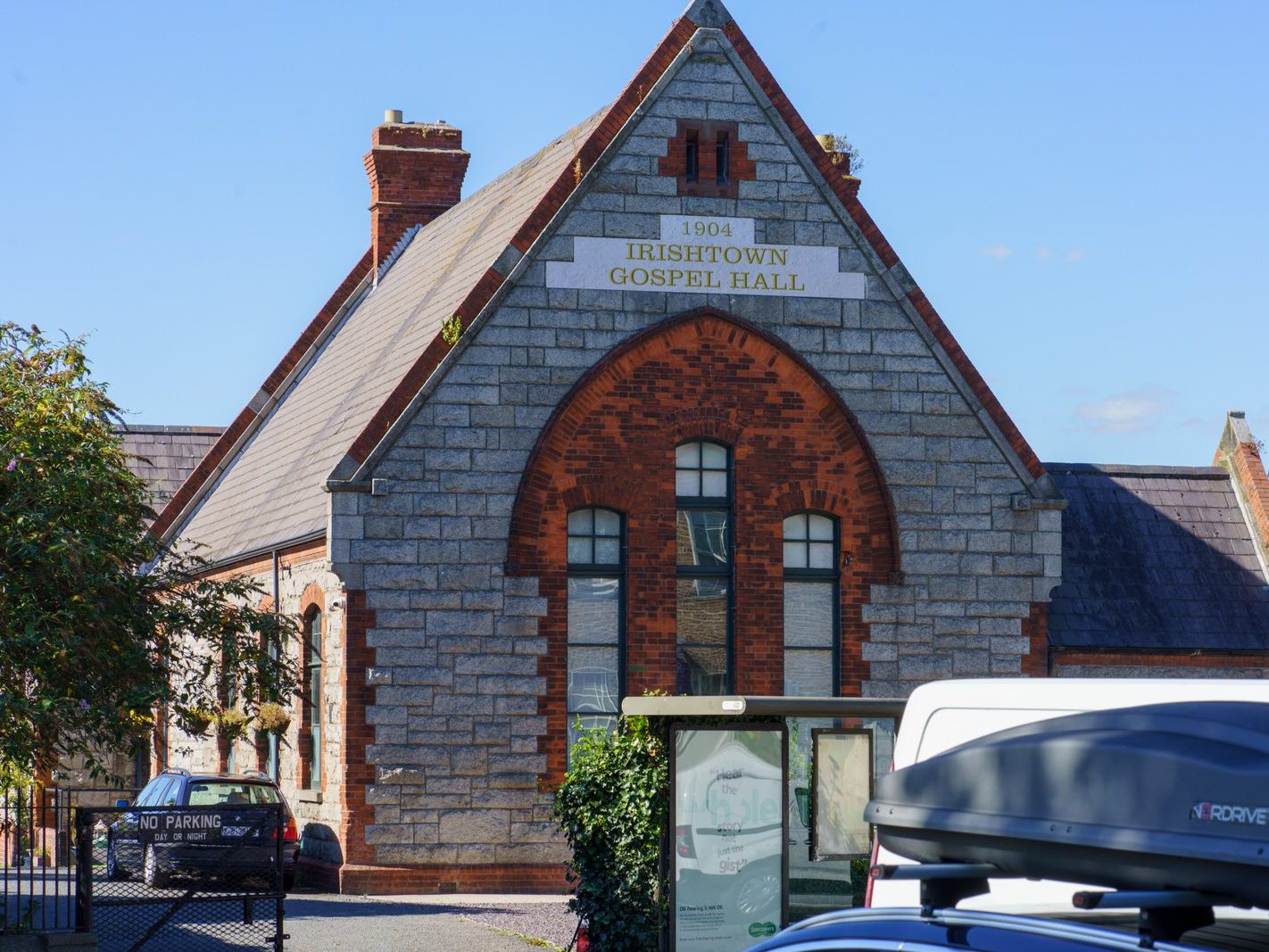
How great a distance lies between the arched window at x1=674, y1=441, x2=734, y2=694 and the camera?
2406cm

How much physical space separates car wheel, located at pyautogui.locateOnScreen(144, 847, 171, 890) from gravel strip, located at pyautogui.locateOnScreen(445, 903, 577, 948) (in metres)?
3.60

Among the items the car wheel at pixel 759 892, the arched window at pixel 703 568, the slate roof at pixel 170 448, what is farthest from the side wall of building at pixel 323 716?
the slate roof at pixel 170 448

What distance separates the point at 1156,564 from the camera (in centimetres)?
2861

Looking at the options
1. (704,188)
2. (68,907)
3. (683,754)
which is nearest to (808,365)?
(704,188)

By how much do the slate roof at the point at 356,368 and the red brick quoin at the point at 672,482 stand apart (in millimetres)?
2401

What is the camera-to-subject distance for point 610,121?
24.0 meters

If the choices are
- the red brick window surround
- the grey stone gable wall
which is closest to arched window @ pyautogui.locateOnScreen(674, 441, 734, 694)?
the grey stone gable wall

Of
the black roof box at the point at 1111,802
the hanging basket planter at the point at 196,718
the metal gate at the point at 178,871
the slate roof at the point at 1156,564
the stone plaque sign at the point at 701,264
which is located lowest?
the metal gate at the point at 178,871

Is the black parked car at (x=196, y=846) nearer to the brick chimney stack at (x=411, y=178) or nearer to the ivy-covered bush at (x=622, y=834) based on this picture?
the ivy-covered bush at (x=622, y=834)

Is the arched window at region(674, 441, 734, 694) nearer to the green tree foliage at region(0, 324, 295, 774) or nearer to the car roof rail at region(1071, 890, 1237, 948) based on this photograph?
the green tree foliage at region(0, 324, 295, 774)

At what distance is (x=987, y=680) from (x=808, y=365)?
666 inches

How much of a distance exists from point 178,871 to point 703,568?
8.85 m

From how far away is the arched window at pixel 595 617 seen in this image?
928 inches

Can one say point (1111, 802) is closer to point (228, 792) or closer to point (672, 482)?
point (672, 482)
